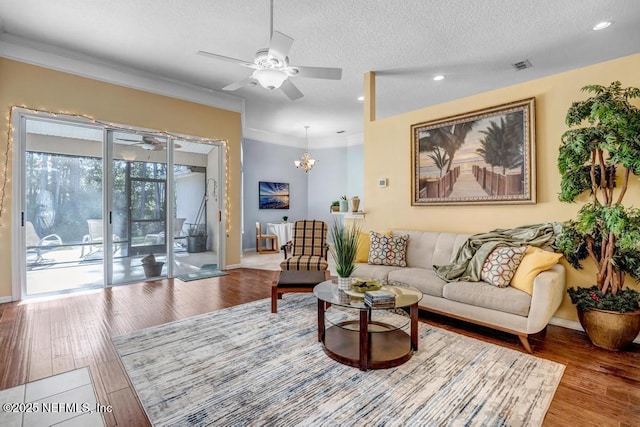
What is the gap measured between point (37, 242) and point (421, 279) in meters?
4.99

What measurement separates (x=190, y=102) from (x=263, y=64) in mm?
3140

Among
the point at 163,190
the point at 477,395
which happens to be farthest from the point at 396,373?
the point at 163,190

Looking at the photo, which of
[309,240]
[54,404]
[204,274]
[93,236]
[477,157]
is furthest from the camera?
[204,274]

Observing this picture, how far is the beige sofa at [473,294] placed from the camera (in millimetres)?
2504

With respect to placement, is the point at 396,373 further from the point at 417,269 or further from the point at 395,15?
the point at 395,15

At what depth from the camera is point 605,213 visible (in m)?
2.45

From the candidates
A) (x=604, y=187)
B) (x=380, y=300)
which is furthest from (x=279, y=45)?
(x=604, y=187)

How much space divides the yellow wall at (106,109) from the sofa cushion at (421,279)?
363 cm

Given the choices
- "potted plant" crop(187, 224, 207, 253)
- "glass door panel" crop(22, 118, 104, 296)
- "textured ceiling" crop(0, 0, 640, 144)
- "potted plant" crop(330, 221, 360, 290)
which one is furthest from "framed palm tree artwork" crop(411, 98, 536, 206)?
"glass door panel" crop(22, 118, 104, 296)

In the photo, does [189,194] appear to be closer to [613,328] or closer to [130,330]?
[130,330]

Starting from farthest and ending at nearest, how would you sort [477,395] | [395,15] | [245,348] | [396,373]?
[395,15] < [245,348] < [396,373] < [477,395]

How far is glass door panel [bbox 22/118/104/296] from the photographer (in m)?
4.03

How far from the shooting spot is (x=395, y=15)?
3.22 m

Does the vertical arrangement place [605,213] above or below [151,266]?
above
